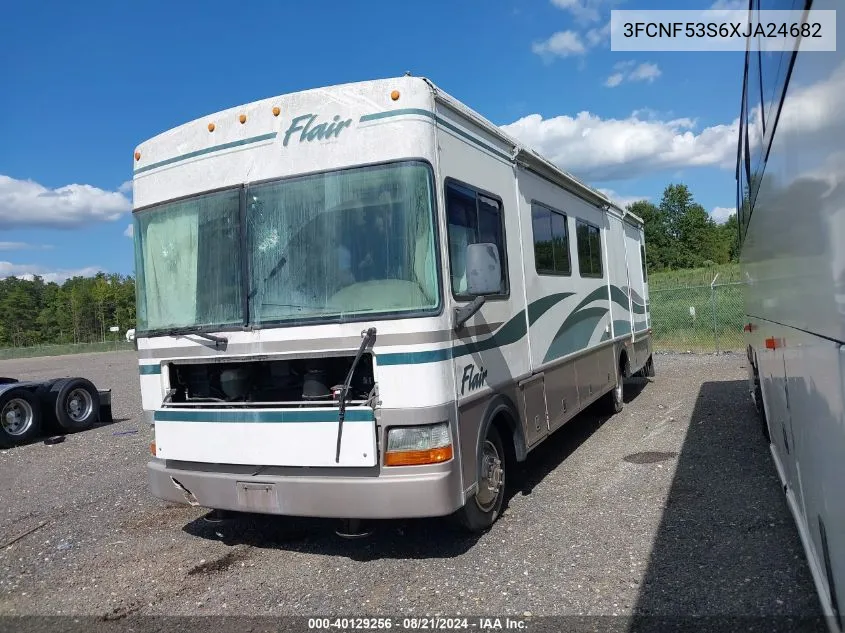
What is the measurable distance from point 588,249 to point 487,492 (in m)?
4.38

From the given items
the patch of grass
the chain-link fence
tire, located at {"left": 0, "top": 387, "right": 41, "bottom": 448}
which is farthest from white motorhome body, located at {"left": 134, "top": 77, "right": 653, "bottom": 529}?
the patch of grass

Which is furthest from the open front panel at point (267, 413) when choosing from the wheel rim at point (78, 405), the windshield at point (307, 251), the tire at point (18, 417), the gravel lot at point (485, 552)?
the wheel rim at point (78, 405)

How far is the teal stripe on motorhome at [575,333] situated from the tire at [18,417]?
8.41 m

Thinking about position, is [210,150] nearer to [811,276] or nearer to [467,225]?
[467,225]

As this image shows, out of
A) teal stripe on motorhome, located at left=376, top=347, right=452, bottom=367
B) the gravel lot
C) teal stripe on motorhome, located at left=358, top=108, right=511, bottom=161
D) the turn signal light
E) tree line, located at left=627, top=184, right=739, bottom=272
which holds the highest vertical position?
tree line, located at left=627, top=184, right=739, bottom=272

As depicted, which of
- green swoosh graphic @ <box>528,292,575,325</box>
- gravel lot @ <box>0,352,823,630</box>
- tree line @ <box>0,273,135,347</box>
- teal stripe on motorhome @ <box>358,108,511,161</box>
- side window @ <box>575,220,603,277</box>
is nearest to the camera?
gravel lot @ <box>0,352,823,630</box>

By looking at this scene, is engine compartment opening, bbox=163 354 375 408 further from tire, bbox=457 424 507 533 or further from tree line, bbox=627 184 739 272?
tree line, bbox=627 184 739 272

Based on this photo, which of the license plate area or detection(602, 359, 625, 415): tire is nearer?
the license plate area

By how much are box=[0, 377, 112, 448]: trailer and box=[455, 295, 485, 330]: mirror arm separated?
28.4 ft

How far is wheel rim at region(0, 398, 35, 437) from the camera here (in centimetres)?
988

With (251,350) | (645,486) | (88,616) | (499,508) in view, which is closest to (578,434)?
(645,486)

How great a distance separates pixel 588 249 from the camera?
823cm

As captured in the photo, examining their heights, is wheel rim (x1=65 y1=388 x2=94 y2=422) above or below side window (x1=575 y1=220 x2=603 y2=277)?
below

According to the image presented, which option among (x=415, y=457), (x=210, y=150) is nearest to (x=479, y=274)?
(x=415, y=457)
